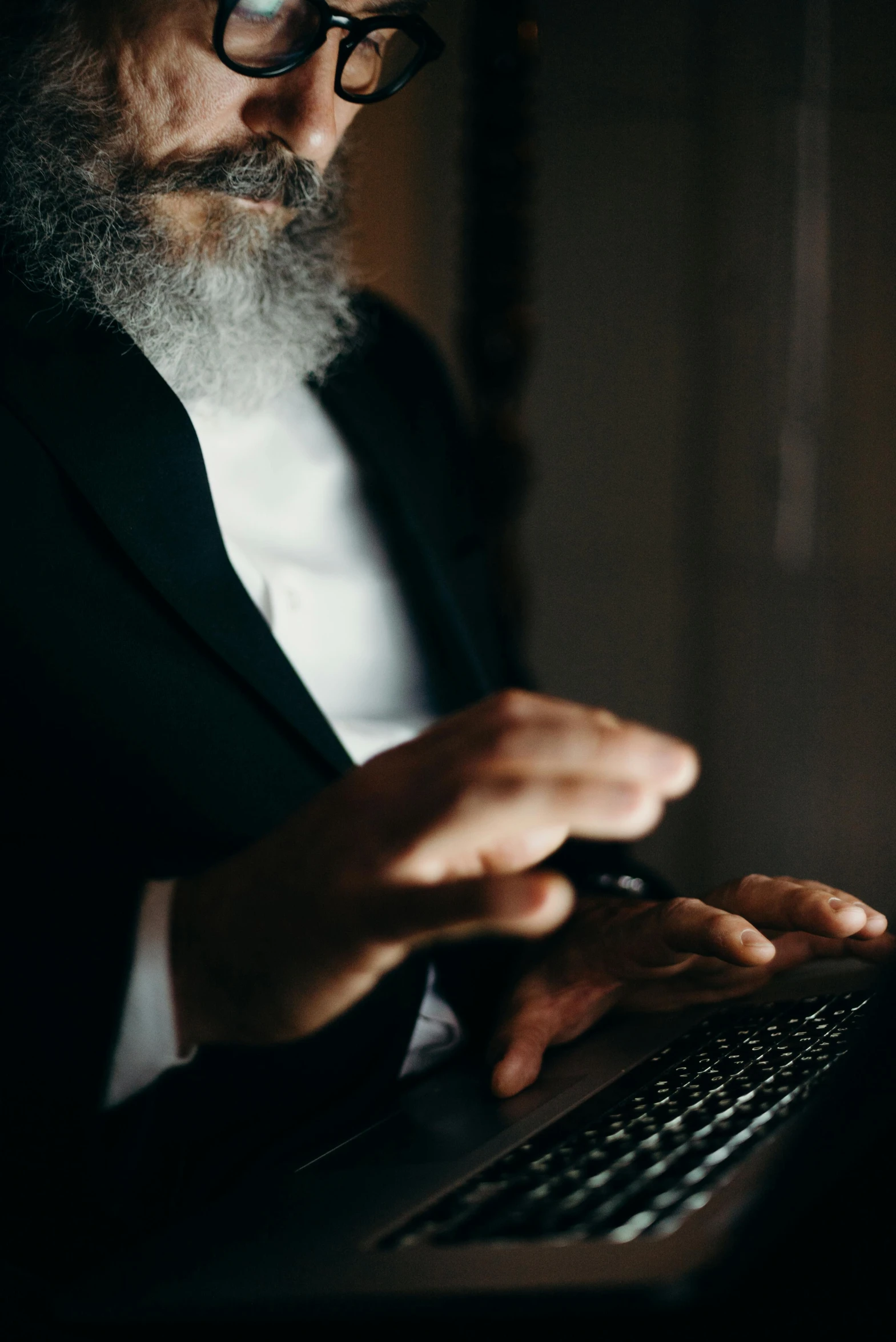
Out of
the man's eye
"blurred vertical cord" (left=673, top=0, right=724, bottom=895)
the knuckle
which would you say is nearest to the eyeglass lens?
the man's eye

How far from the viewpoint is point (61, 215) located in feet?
2.78

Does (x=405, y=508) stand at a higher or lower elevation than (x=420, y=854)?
higher

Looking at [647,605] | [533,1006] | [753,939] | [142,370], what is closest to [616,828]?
[753,939]

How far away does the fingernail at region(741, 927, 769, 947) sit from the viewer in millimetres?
681

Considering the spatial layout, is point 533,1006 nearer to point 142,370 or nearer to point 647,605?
point 142,370

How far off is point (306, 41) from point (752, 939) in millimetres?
782

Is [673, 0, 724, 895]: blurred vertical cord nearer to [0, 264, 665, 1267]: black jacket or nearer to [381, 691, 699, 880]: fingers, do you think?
[0, 264, 665, 1267]: black jacket

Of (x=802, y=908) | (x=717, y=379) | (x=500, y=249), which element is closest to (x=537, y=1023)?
(x=802, y=908)

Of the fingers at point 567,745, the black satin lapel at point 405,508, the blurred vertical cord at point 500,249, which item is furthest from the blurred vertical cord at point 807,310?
the fingers at point 567,745

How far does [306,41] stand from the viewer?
2.69 feet

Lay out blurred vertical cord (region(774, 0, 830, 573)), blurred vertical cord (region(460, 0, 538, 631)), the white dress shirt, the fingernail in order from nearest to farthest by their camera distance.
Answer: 1. the fingernail
2. the white dress shirt
3. blurred vertical cord (region(460, 0, 538, 631))
4. blurred vertical cord (region(774, 0, 830, 573))

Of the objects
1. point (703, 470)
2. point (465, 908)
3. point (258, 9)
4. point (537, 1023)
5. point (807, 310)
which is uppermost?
point (258, 9)

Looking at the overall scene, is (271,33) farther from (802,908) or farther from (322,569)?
(802,908)

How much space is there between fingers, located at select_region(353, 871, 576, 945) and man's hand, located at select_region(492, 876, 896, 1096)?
31 centimetres
